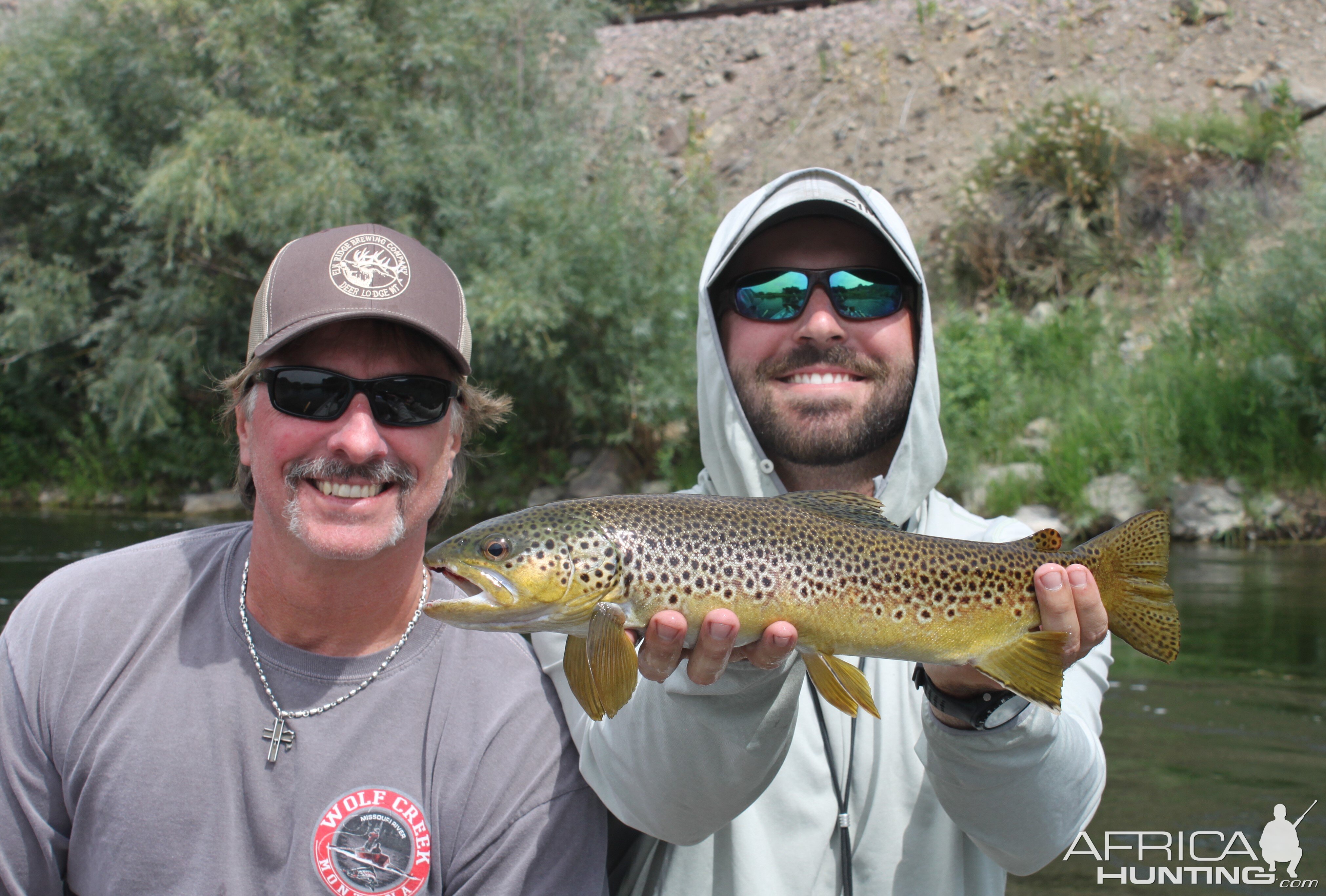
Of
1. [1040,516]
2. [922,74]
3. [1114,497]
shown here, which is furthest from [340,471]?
[922,74]

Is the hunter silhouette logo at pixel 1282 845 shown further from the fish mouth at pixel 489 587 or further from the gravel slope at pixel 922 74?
the gravel slope at pixel 922 74

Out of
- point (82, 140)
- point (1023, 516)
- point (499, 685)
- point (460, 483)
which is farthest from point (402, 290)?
point (82, 140)

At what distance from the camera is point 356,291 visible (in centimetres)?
290

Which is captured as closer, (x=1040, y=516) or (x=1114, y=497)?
(x=1114, y=497)

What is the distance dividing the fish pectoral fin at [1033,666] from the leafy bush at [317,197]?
538 inches

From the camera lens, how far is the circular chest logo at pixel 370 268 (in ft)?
9.55

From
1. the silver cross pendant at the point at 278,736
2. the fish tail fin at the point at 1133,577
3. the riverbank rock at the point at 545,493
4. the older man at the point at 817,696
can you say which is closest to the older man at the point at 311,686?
the silver cross pendant at the point at 278,736

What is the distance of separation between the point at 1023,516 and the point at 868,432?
35.5 ft

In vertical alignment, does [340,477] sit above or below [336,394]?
below

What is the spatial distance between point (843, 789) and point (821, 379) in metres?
1.17

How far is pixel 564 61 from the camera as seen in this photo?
2011 cm

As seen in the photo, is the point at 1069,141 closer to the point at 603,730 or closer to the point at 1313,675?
the point at 1313,675

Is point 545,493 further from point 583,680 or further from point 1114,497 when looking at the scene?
point 583,680

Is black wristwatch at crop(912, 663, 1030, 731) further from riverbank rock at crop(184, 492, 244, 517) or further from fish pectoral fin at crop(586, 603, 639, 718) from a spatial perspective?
riverbank rock at crop(184, 492, 244, 517)
